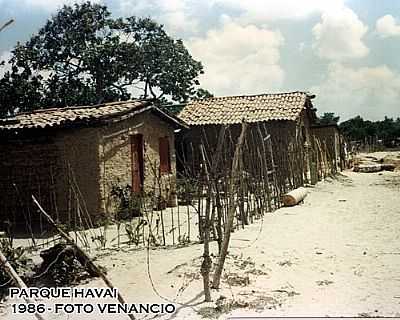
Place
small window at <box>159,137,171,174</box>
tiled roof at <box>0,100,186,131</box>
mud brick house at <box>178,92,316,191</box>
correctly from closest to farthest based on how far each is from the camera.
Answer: tiled roof at <box>0,100,186,131</box>, small window at <box>159,137,171,174</box>, mud brick house at <box>178,92,316,191</box>

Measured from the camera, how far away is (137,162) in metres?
6.99

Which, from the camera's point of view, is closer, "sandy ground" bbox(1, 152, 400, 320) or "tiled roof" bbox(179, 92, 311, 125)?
"sandy ground" bbox(1, 152, 400, 320)

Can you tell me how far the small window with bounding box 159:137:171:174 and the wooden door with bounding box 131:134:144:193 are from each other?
679 mm

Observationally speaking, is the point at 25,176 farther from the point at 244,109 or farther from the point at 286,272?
the point at 244,109

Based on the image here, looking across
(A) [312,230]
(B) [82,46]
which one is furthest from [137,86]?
(A) [312,230]

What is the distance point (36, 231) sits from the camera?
5824 millimetres

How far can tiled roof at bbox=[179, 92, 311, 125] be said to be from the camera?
912cm

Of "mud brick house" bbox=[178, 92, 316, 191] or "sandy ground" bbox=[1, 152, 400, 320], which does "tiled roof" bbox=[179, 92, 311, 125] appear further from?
"sandy ground" bbox=[1, 152, 400, 320]

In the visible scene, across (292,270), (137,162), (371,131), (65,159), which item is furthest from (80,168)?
(371,131)

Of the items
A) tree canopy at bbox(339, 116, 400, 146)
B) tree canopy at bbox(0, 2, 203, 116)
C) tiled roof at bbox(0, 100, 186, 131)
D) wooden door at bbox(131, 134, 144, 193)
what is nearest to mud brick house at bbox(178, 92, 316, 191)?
wooden door at bbox(131, 134, 144, 193)

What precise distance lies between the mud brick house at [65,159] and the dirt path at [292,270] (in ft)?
5.40

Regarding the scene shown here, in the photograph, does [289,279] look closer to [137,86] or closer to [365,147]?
[137,86]

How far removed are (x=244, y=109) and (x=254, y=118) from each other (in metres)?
0.53

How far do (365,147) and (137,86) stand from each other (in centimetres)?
A: 1160
